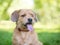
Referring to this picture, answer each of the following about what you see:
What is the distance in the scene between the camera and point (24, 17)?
1.67 meters

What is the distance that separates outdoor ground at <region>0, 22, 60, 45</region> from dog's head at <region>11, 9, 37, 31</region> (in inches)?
6.1

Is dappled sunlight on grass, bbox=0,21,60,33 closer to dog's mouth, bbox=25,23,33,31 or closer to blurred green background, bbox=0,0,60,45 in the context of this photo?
blurred green background, bbox=0,0,60,45

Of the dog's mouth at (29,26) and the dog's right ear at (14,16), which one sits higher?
the dog's right ear at (14,16)

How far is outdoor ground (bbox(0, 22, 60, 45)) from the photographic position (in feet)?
6.06

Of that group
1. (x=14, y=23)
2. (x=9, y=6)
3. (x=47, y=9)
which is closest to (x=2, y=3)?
(x=9, y=6)

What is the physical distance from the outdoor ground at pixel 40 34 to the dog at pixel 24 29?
128 mm

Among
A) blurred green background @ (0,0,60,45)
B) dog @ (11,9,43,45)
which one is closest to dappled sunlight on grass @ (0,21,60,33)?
blurred green background @ (0,0,60,45)

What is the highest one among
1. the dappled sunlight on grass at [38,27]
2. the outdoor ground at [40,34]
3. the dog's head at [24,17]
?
the dog's head at [24,17]

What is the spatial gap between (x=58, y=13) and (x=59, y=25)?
103 millimetres

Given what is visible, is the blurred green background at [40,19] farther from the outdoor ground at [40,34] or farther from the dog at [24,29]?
the dog at [24,29]

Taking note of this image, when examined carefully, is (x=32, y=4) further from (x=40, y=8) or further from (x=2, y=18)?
(x=2, y=18)

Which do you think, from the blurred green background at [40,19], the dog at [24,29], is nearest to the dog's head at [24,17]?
the dog at [24,29]

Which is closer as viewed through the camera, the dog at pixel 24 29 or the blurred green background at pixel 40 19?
the dog at pixel 24 29

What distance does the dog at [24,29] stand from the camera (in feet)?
5.49
